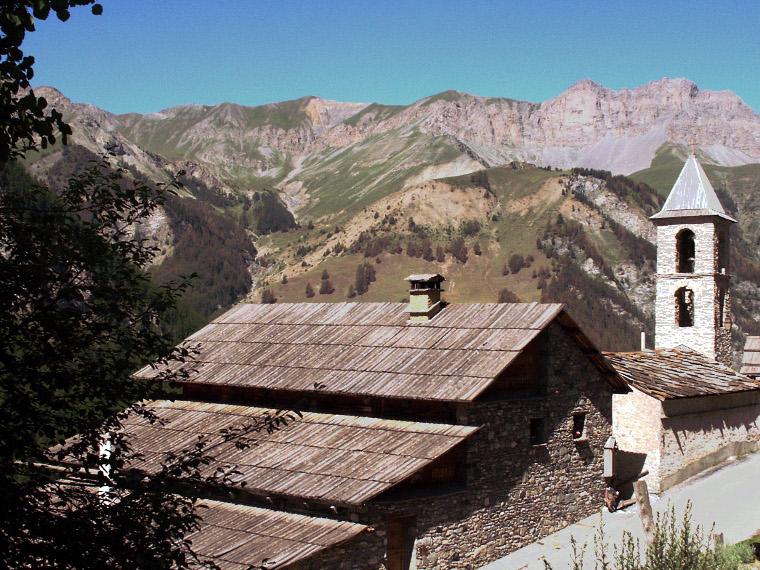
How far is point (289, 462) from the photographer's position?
1744cm

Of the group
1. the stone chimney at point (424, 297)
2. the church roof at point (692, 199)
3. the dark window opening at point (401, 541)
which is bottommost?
the dark window opening at point (401, 541)

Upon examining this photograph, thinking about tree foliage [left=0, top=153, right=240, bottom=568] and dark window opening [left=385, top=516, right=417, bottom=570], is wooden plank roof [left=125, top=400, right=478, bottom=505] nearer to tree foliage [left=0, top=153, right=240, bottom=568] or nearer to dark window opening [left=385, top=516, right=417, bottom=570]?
dark window opening [left=385, top=516, right=417, bottom=570]

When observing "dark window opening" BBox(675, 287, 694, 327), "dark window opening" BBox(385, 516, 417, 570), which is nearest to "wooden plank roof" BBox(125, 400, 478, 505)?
"dark window opening" BBox(385, 516, 417, 570)

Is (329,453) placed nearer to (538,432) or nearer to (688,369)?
(538,432)

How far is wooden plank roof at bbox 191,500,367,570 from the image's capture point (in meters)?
14.3

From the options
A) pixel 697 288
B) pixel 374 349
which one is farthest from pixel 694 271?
pixel 374 349

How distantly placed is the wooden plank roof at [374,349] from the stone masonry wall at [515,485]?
0.97 metres

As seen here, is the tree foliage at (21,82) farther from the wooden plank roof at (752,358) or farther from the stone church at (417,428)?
the wooden plank roof at (752,358)

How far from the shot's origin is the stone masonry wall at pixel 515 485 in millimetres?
16312

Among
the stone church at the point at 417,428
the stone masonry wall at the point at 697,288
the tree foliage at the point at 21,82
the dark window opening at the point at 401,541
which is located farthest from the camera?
the stone masonry wall at the point at 697,288

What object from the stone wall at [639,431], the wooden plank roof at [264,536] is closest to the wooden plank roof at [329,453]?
the wooden plank roof at [264,536]

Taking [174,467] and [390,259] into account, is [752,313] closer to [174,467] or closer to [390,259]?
[390,259]

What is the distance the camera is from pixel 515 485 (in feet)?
61.6

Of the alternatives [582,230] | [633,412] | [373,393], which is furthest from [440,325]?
[582,230]
